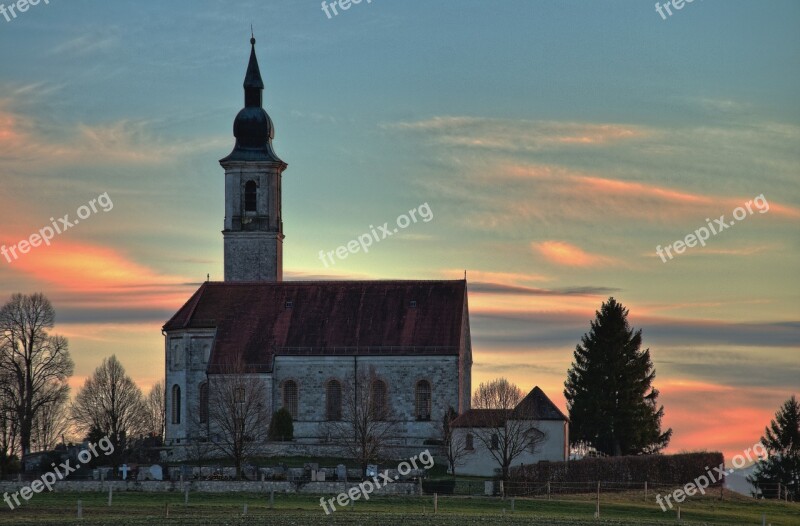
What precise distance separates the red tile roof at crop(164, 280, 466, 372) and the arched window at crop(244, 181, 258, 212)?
21.6 feet

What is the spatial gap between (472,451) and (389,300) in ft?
47.9

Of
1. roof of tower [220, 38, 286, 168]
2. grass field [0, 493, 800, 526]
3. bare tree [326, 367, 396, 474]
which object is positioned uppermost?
roof of tower [220, 38, 286, 168]

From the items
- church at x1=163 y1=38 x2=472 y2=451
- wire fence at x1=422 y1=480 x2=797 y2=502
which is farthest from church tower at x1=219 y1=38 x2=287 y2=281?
wire fence at x1=422 y1=480 x2=797 y2=502

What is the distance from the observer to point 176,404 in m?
91.9

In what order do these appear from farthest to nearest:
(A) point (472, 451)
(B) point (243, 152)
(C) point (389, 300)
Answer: (B) point (243, 152) → (C) point (389, 300) → (A) point (472, 451)

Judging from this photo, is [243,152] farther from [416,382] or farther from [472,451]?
[472,451]

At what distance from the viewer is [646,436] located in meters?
84.7

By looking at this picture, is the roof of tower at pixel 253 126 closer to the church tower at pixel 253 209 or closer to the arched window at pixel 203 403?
the church tower at pixel 253 209

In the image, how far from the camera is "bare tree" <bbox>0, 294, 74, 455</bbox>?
87.5m

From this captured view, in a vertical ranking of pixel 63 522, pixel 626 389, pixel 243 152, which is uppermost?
pixel 243 152

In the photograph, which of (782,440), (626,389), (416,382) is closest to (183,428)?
(416,382)

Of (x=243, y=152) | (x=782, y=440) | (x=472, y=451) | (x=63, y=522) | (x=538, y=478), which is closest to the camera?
(x=63, y=522)

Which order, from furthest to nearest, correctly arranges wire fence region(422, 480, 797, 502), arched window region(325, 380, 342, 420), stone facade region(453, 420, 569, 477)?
arched window region(325, 380, 342, 420) → stone facade region(453, 420, 569, 477) → wire fence region(422, 480, 797, 502)

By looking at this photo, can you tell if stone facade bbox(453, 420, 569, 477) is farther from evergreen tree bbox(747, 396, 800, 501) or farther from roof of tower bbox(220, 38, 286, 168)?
roof of tower bbox(220, 38, 286, 168)
